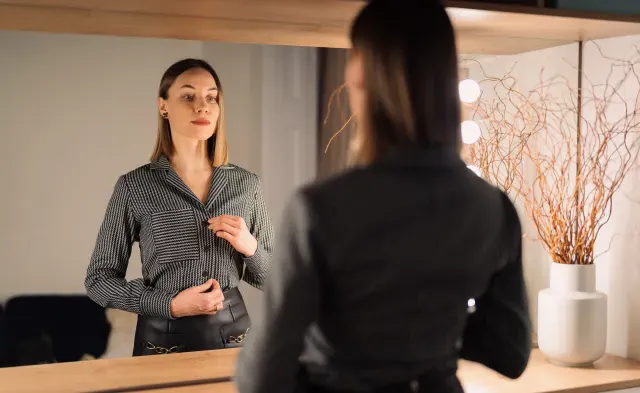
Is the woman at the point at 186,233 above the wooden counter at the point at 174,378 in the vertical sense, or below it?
above

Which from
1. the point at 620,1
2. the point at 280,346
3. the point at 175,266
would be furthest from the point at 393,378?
the point at 620,1

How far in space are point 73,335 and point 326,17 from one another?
2.85 ft

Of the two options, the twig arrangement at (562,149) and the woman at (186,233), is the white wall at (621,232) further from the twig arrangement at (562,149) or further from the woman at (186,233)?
the woman at (186,233)

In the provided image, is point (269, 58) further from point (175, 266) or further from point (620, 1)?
point (620, 1)

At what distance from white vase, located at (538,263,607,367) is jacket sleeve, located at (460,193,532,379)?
683 millimetres

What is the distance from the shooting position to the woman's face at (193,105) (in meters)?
1.67

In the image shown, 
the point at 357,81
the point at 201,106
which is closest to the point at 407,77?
the point at 357,81

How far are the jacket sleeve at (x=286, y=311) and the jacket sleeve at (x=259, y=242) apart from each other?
2.45 feet

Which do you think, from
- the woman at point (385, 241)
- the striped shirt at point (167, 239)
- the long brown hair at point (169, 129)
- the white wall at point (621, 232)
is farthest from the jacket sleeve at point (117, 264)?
the white wall at point (621, 232)

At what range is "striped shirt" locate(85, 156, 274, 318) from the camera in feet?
5.37

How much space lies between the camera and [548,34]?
184cm

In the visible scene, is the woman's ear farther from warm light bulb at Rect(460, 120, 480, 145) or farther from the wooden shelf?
warm light bulb at Rect(460, 120, 480, 145)

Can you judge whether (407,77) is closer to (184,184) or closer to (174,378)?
(184,184)

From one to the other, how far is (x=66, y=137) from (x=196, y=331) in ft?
1.68
